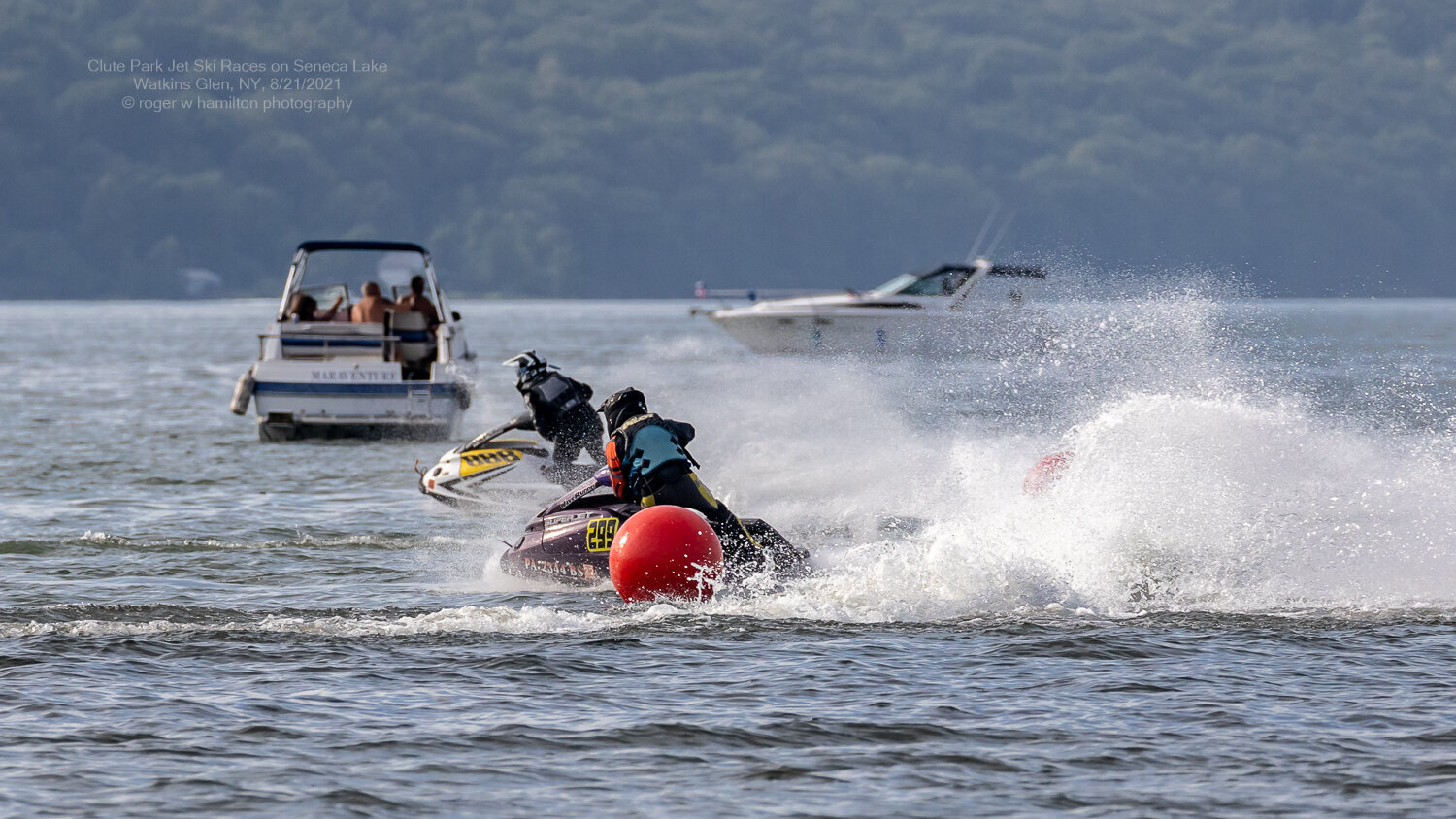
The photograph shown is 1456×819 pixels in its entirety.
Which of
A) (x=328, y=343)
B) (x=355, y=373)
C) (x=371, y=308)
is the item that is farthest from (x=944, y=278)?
(x=355, y=373)

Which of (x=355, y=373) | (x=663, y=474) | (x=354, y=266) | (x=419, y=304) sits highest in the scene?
(x=354, y=266)

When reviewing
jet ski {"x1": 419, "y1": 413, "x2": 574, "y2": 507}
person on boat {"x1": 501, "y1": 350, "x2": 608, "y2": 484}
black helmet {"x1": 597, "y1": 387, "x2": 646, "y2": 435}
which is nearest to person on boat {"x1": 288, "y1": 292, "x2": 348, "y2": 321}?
jet ski {"x1": 419, "y1": 413, "x2": 574, "y2": 507}

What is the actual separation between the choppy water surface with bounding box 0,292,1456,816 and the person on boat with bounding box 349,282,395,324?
475 cm

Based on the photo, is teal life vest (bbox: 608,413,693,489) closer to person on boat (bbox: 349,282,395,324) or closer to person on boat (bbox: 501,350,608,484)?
person on boat (bbox: 501,350,608,484)

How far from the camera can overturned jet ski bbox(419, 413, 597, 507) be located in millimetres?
16234

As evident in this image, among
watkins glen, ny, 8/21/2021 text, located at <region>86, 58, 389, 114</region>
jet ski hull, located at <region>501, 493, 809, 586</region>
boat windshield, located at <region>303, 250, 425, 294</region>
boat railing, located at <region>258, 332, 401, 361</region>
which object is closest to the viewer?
jet ski hull, located at <region>501, 493, 809, 586</region>

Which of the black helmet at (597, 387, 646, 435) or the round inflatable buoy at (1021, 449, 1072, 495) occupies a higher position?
the black helmet at (597, 387, 646, 435)

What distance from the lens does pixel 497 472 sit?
53.4ft

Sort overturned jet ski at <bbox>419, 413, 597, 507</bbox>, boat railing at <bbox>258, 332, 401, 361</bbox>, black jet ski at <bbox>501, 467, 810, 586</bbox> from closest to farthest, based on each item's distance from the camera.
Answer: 1. black jet ski at <bbox>501, 467, 810, 586</bbox>
2. overturned jet ski at <bbox>419, 413, 597, 507</bbox>
3. boat railing at <bbox>258, 332, 401, 361</bbox>

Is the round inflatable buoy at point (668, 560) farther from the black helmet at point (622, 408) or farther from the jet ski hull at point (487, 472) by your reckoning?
the jet ski hull at point (487, 472)

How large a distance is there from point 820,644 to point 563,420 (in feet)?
22.0

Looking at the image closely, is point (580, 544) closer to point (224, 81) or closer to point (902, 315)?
point (902, 315)

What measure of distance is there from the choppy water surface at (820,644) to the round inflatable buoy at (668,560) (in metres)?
0.16

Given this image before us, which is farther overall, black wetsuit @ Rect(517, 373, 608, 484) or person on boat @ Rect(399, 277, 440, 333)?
person on boat @ Rect(399, 277, 440, 333)
